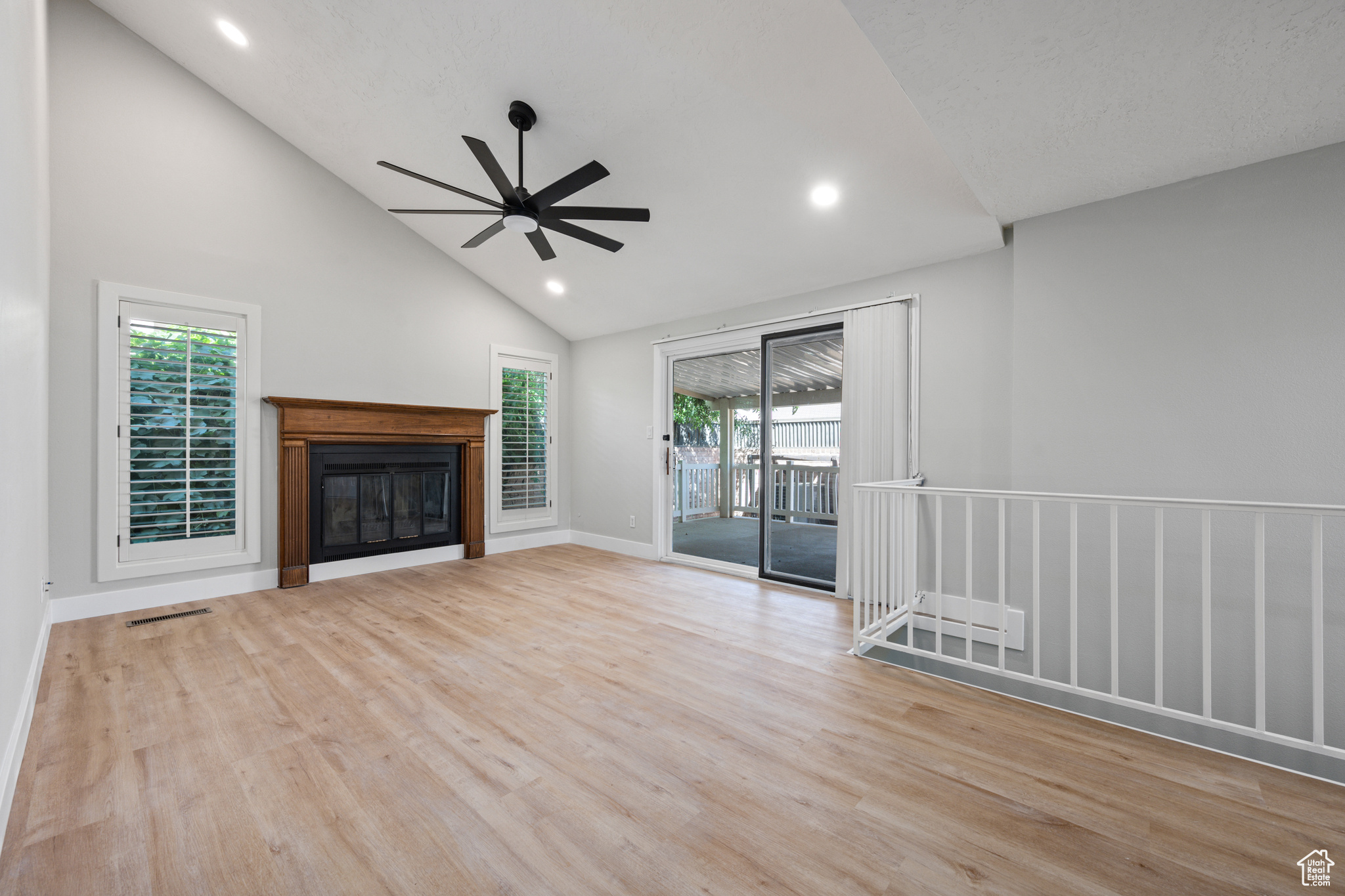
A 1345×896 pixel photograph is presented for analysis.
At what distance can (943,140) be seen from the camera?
7.85 ft

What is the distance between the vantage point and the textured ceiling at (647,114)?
8.09ft

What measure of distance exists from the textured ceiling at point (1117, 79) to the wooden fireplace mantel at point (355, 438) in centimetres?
442

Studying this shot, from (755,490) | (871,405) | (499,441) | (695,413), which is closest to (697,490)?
(755,490)

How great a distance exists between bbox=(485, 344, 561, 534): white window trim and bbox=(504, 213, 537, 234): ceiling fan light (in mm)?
2608

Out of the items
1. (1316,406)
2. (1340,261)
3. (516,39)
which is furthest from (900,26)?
(1316,406)

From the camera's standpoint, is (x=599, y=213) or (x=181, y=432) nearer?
(x=599, y=213)

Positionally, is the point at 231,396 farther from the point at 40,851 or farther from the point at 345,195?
the point at 40,851

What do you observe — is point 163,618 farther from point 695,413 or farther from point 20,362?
point 695,413

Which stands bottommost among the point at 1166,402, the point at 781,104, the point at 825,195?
the point at 1166,402

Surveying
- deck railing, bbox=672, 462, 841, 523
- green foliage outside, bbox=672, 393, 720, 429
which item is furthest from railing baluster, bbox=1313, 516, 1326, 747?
green foliage outside, bbox=672, 393, 720, 429

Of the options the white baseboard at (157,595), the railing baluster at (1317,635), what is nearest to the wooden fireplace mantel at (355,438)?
the white baseboard at (157,595)

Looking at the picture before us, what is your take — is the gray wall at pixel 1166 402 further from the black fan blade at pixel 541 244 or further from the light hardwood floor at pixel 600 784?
the black fan blade at pixel 541 244

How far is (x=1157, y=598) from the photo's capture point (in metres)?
1.93

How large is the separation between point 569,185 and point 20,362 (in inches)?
88.8
